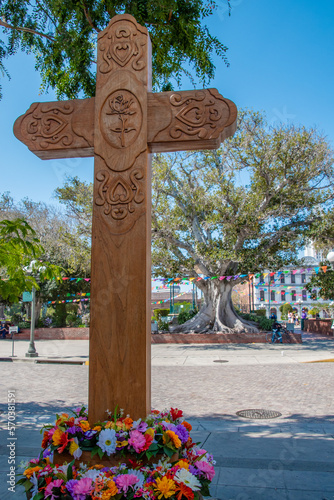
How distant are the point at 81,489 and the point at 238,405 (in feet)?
21.4

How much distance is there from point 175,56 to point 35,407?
720 centimetres

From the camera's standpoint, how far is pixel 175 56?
729cm

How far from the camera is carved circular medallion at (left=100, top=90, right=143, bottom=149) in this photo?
3113 mm

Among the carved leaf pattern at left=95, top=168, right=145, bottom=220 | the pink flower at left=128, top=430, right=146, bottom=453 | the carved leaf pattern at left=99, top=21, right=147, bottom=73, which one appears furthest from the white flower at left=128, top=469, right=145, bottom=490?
the carved leaf pattern at left=99, top=21, right=147, bottom=73

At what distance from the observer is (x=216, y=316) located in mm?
24422

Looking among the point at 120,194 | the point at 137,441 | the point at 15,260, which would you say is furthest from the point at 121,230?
the point at 15,260

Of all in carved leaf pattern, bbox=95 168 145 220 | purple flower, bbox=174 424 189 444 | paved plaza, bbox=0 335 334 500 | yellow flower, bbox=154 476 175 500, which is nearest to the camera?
yellow flower, bbox=154 476 175 500

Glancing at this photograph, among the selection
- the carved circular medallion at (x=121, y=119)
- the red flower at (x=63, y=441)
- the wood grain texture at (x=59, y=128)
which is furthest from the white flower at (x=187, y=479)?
the wood grain texture at (x=59, y=128)

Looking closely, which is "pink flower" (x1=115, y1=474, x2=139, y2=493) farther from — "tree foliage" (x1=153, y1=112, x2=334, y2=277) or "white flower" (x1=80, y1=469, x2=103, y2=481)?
"tree foliage" (x1=153, y1=112, x2=334, y2=277)

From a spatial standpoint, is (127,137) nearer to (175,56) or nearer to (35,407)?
(175,56)

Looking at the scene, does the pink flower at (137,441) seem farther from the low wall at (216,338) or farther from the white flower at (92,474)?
the low wall at (216,338)

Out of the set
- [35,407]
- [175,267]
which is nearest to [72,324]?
[175,267]

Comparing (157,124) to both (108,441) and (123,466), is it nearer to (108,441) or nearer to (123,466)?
(108,441)

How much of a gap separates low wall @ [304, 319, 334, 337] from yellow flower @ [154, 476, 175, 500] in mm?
26753
